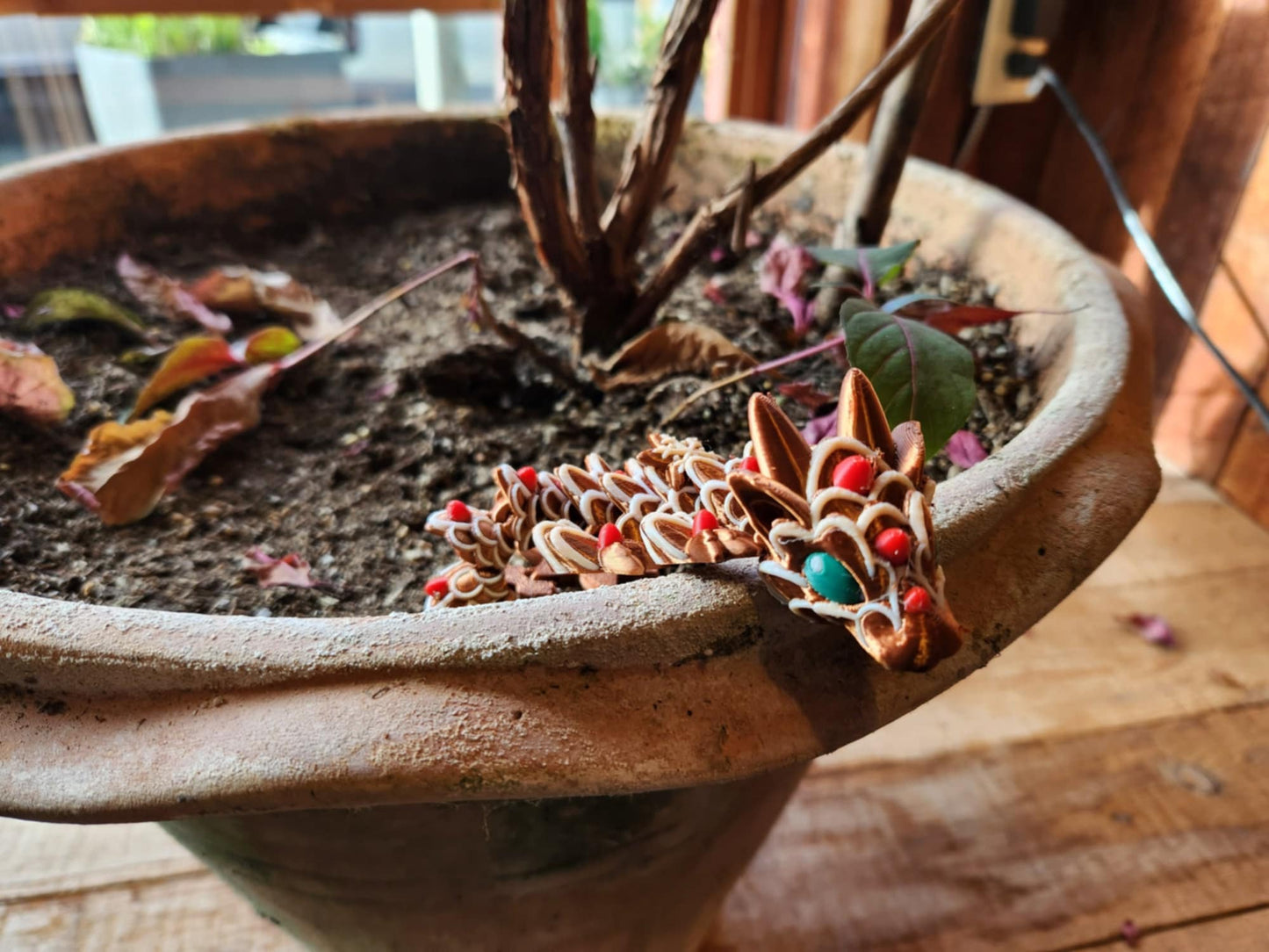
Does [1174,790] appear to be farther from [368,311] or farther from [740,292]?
[368,311]

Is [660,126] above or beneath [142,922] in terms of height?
above

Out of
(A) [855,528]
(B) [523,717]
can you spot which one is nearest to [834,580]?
(A) [855,528]

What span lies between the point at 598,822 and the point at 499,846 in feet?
0.15

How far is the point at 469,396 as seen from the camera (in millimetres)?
644

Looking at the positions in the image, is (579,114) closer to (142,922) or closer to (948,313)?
(948,313)

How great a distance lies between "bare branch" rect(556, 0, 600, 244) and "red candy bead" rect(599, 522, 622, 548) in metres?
0.29

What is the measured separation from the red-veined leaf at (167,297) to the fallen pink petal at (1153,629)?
3.03 ft

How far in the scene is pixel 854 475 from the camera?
0.32 meters

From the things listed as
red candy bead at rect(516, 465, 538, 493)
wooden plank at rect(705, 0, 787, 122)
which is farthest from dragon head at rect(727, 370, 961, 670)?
wooden plank at rect(705, 0, 787, 122)

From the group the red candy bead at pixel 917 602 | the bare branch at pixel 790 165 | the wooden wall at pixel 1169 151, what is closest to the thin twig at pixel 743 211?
the bare branch at pixel 790 165

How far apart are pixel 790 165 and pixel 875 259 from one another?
0.08 metres

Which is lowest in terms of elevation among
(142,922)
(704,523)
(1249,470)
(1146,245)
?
(142,922)

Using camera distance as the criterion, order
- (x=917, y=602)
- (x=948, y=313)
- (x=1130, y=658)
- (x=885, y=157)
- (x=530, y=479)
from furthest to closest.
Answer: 1. (x=1130, y=658)
2. (x=885, y=157)
3. (x=948, y=313)
4. (x=530, y=479)
5. (x=917, y=602)

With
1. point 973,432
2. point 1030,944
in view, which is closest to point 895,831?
A: point 1030,944
